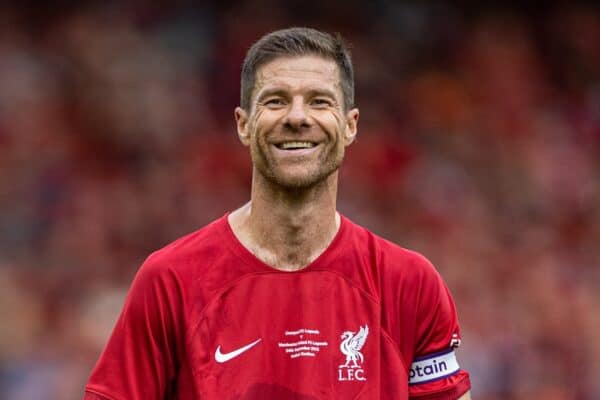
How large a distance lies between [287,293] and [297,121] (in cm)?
51

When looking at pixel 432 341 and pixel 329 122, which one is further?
pixel 432 341

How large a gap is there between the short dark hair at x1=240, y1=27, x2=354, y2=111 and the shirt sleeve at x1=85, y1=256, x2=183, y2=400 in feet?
2.02

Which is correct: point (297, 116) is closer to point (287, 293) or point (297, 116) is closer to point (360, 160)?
point (287, 293)

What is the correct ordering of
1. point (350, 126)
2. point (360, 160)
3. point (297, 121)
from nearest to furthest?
1. point (297, 121)
2. point (350, 126)
3. point (360, 160)

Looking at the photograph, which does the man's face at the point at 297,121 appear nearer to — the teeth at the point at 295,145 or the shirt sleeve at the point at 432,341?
the teeth at the point at 295,145

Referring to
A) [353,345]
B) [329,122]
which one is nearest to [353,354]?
[353,345]

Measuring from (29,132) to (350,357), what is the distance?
14.9 ft

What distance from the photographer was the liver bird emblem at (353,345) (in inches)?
129

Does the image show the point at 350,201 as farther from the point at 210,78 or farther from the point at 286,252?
the point at 286,252

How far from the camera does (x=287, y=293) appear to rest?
3.32 m

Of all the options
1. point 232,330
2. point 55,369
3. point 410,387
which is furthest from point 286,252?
point 55,369

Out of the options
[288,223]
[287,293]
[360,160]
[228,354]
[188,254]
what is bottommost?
[228,354]

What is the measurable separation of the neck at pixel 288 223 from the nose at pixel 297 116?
21 centimetres

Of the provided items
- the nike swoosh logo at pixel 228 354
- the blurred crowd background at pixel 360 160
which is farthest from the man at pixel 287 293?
the blurred crowd background at pixel 360 160
